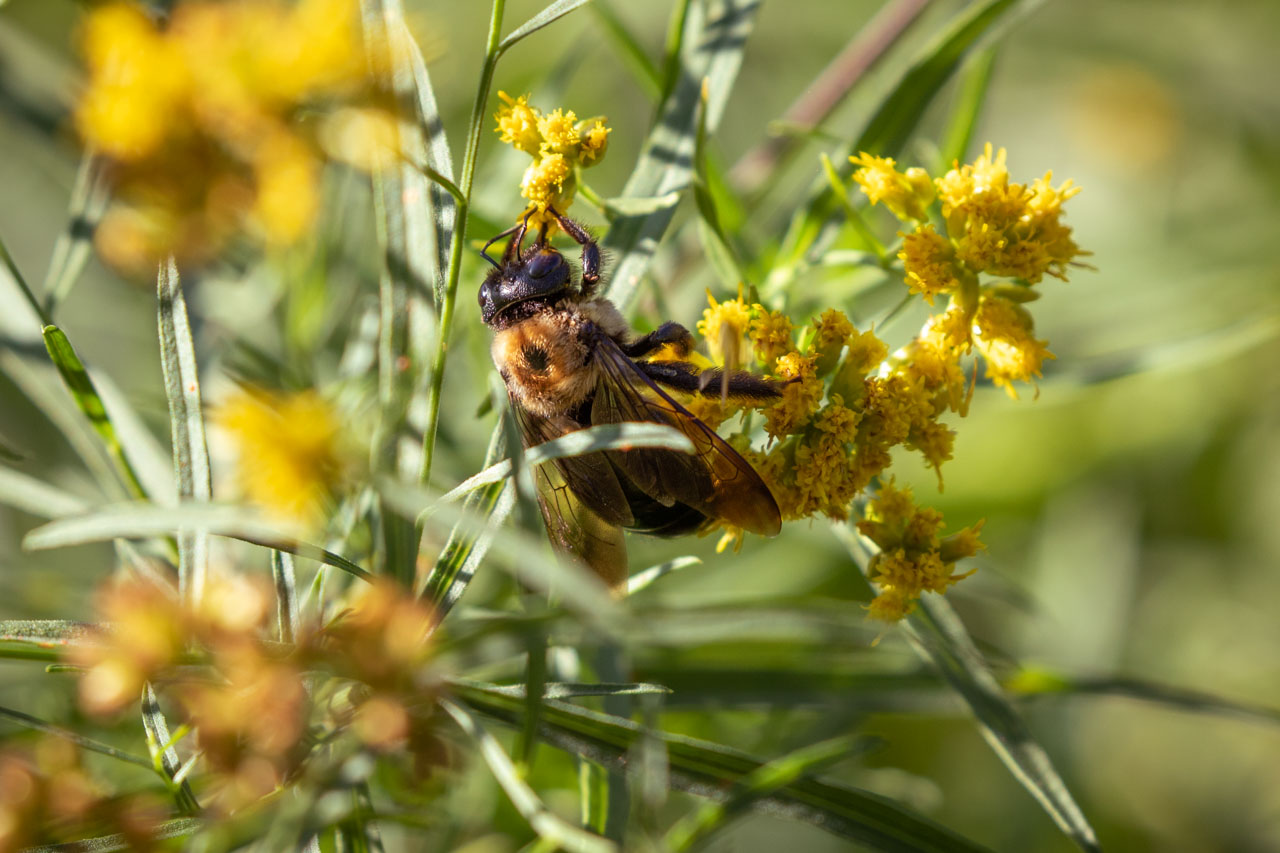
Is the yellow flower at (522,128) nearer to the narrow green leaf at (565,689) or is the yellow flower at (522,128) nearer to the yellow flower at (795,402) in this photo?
the yellow flower at (795,402)

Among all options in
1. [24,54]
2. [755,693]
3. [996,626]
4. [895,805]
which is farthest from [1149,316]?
[24,54]

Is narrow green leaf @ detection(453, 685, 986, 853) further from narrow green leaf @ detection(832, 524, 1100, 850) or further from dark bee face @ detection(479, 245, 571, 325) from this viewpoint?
dark bee face @ detection(479, 245, 571, 325)

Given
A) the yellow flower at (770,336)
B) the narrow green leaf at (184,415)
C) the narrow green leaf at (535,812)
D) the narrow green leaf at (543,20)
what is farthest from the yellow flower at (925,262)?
the narrow green leaf at (184,415)

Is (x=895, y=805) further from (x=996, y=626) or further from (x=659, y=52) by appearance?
(x=659, y=52)

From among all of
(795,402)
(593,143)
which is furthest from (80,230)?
(795,402)

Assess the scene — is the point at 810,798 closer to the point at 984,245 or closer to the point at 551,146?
the point at 984,245

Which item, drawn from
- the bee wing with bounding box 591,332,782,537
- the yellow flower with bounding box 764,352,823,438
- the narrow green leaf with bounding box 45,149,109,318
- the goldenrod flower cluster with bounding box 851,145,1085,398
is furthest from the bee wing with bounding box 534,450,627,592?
the narrow green leaf with bounding box 45,149,109,318
